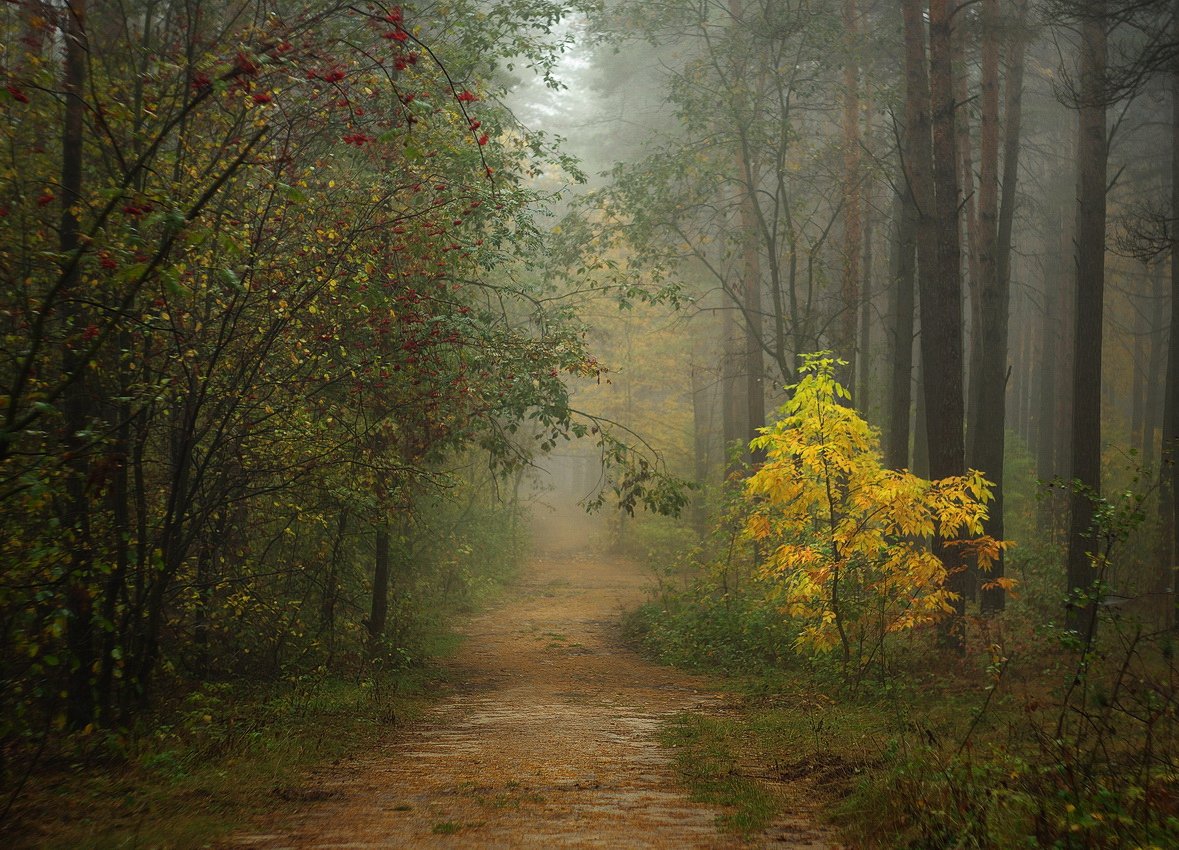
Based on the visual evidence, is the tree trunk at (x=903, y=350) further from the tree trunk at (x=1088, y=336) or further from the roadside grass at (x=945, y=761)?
the roadside grass at (x=945, y=761)

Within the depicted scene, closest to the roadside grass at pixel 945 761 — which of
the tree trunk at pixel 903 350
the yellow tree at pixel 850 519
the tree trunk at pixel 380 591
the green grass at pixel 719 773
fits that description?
the green grass at pixel 719 773

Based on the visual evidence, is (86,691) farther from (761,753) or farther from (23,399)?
(761,753)

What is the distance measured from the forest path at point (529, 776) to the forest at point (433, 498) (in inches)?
2.6

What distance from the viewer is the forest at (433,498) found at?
524 centimetres

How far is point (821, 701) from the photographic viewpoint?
9.74m

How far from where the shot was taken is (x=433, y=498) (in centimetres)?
1541

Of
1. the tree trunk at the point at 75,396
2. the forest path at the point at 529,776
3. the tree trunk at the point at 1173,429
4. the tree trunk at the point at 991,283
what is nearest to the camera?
the forest path at the point at 529,776

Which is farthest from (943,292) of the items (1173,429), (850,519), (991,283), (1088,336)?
(1173,429)

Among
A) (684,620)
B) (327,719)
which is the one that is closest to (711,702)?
(327,719)

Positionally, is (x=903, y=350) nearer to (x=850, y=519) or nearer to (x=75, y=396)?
(x=850, y=519)

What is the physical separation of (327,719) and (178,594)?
6.21 ft

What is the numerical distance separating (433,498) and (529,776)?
943cm

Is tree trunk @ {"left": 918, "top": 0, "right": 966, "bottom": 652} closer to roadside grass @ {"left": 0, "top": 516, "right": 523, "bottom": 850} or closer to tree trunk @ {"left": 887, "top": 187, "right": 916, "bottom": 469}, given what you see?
tree trunk @ {"left": 887, "top": 187, "right": 916, "bottom": 469}

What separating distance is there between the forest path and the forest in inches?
2.6
